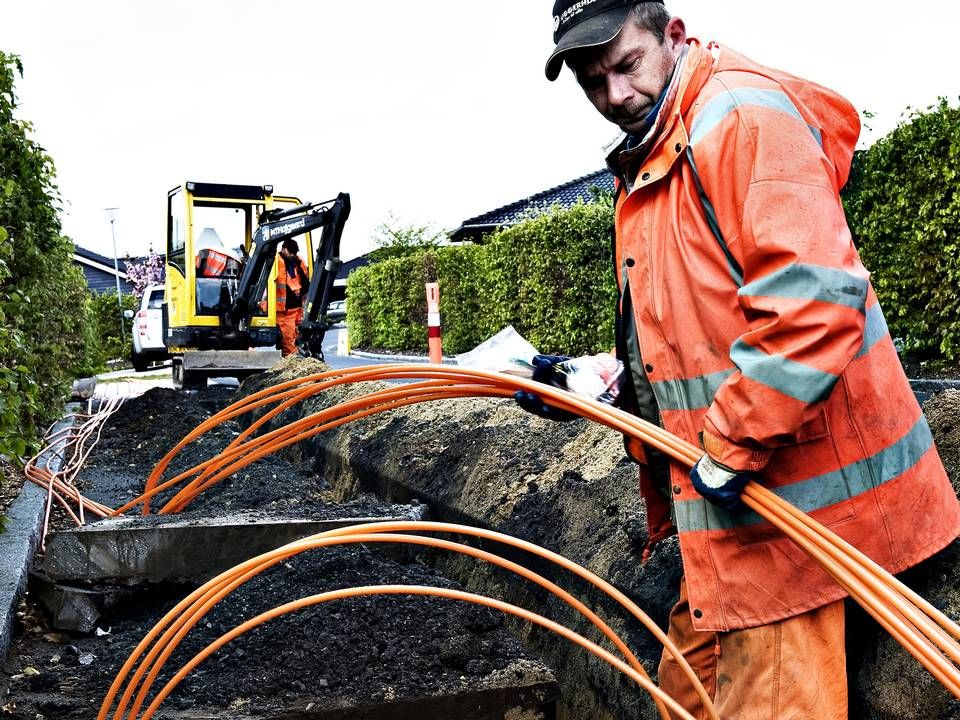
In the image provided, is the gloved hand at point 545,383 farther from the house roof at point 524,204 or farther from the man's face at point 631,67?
the house roof at point 524,204

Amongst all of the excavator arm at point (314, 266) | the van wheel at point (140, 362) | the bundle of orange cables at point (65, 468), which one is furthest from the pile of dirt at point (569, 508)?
the van wheel at point (140, 362)

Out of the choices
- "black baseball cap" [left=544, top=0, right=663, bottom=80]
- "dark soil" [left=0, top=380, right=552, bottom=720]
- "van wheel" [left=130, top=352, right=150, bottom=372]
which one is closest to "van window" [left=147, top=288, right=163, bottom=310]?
"van wheel" [left=130, top=352, right=150, bottom=372]

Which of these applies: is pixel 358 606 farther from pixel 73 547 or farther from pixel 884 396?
pixel 884 396

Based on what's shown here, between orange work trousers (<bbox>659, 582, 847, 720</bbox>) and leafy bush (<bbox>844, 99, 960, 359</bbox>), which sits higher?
leafy bush (<bbox>844, 99, 960, 359</bbox>)

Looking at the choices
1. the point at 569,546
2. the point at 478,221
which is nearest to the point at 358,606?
the point at 569,546

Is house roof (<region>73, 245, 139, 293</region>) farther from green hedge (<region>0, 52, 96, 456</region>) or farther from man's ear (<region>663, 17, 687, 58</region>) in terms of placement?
man's ear (<region>663, 17, 687, 58</region>)

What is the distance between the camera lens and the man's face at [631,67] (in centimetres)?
200

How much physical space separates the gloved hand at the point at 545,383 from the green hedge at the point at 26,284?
241 cm

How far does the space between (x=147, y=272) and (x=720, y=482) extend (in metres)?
43.3

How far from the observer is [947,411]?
2.55 m

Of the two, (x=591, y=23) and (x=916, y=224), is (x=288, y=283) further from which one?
(x=591, y=23)

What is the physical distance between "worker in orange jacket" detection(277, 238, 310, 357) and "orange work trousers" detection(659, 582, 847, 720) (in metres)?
11.6

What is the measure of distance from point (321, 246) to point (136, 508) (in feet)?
18.7

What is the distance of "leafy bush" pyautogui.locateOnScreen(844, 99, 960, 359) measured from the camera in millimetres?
8180
